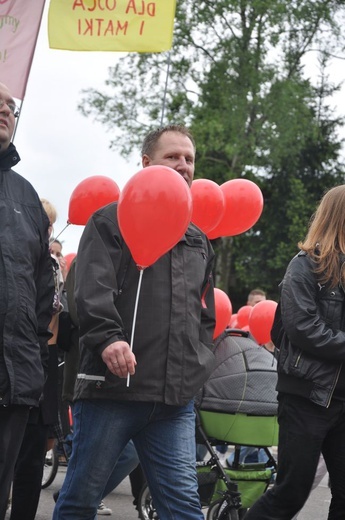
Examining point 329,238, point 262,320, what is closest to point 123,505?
point 262,320

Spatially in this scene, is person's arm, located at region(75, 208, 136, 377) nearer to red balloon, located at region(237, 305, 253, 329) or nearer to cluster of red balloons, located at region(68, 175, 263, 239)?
cluster of red balloons, located at region(68, 175, 263, 239)

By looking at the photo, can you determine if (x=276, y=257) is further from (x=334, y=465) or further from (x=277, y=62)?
(x=334, y=465)

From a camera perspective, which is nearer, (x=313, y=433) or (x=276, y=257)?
(x=313, y=433)

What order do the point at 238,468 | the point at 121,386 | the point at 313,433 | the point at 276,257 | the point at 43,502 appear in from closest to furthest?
→ 1. the point at 121,386
2. the point at 313,433
3. the point at 238,468
4. the point at 43,502
5. the point at 276,257

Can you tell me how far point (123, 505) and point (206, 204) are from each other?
2741 mm

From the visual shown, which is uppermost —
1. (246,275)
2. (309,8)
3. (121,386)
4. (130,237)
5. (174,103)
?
(309,8)

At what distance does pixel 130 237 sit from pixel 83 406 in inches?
28.1

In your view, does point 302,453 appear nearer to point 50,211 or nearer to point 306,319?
point 306,319

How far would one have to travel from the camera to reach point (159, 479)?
3801mm

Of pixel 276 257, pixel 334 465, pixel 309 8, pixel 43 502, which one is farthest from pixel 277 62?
pixel 334 465

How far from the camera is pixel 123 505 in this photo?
743cm

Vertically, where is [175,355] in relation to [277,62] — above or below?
below

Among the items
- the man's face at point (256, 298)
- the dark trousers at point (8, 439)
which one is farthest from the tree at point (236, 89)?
the dark trousers at point (8, 439)

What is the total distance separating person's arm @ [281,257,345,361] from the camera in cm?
450
